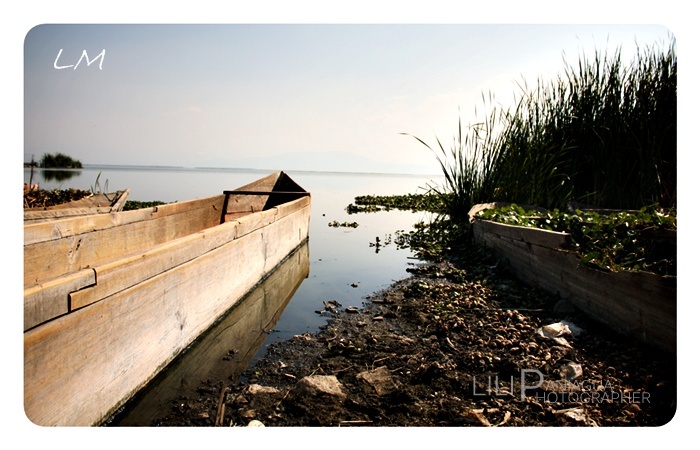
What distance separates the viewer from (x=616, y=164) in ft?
17.5

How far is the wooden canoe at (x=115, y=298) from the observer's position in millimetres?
1677

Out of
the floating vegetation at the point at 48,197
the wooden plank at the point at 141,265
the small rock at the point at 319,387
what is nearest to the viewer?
the wooden plank at the point at 141,265

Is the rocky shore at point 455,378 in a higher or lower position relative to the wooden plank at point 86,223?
lower

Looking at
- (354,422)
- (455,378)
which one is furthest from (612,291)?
(354,422)

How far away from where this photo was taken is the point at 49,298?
166 cm

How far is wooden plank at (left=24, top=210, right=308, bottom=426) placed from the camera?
1655 mm

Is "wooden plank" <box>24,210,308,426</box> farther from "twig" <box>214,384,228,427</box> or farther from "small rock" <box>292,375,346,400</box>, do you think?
"small rock" <box>292,375,346,400</box>

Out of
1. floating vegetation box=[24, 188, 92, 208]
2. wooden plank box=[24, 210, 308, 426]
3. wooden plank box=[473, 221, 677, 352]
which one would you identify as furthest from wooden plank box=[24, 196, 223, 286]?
wooden plank box=[473, 221, 677, 352]

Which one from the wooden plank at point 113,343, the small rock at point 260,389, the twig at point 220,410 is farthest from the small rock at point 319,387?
the wooden plank at point 113,343

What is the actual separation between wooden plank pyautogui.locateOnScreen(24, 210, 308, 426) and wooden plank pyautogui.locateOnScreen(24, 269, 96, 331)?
0.04 metres

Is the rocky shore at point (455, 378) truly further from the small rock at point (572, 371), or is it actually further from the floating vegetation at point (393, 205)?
the floating vegetation at point (393, 205)

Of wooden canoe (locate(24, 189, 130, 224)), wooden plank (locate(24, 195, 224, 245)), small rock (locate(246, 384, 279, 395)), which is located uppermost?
wooden canoe (locate(24, 189, 130, 224))

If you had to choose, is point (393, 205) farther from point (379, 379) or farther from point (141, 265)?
point (141, 265)

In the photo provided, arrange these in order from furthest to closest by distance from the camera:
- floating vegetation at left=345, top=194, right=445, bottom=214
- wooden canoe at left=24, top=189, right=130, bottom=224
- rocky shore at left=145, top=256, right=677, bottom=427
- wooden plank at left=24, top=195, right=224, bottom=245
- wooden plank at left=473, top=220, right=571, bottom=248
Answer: floating vegetation at left=345, top=194, right=445, bottom=214, wooden canoe at left=24, top=189, right=130, bottom=224, wooden plank at left=473, top=220, right=571, bottom=248, wooden plank at left=24, top=195, right=224, bottom=245, rocky shore at left=145, top=256, right=677, bottom=427
